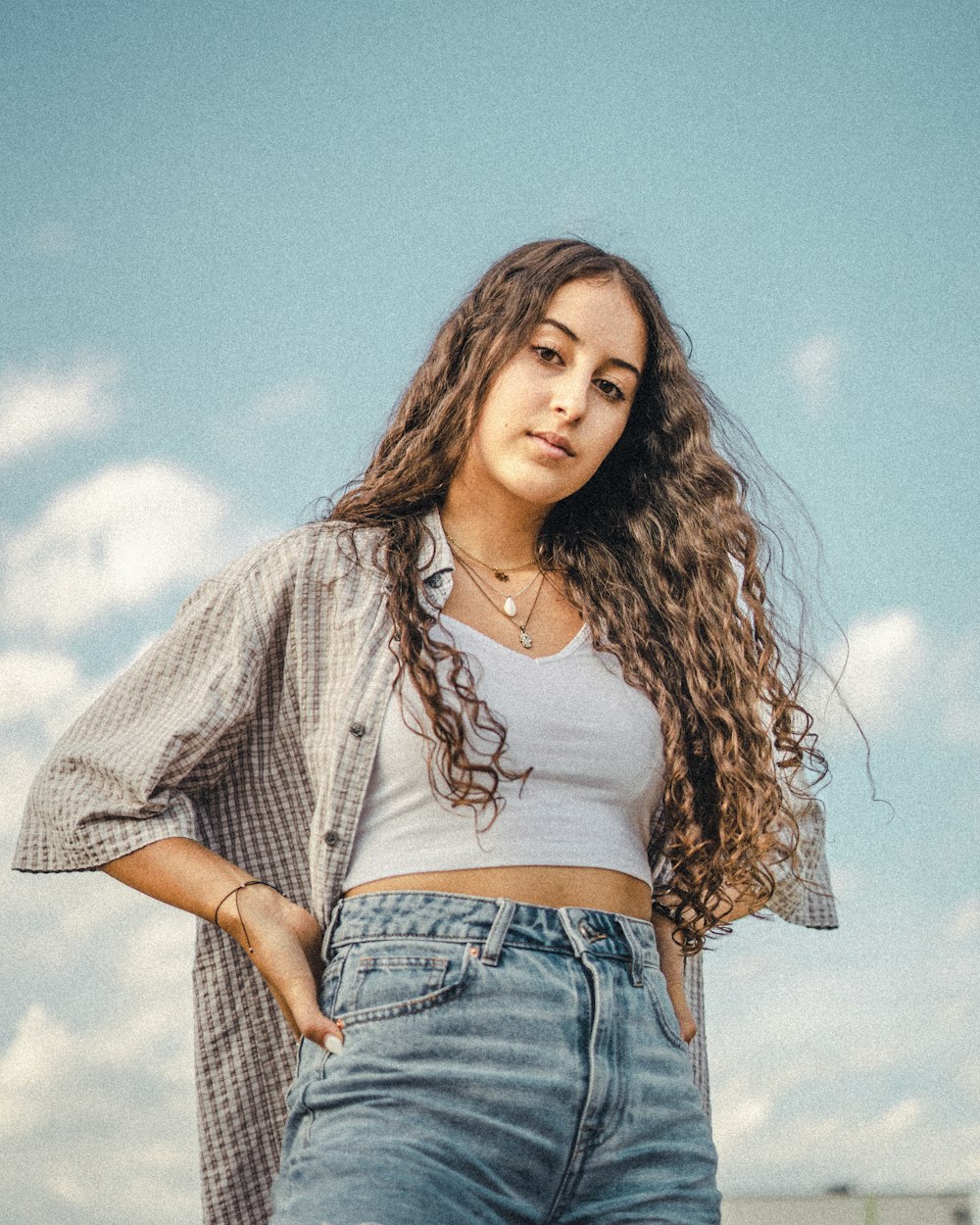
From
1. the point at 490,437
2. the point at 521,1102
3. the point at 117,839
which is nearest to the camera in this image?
the point at 521,1102

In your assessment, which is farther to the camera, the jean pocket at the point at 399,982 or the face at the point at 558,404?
the face at the point at 558,404

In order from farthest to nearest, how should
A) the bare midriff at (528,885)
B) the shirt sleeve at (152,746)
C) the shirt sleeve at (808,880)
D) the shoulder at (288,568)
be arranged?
the shirt sleeve at (808,880), the shoulder at (288,568), the shirt sleeve at (152,746), the bare midriff at (528,885)

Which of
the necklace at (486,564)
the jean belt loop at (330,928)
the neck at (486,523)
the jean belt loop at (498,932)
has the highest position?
the neck at (486,523)

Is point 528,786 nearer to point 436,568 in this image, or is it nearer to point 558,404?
point 436,568

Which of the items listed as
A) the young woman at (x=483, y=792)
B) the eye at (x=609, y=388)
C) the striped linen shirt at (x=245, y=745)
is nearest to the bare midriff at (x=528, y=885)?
the young woman at (x=483, y=792)

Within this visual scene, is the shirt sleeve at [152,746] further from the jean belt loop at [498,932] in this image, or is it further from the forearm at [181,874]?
the jean belt loop at [498,932]

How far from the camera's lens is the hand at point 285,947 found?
2.03m

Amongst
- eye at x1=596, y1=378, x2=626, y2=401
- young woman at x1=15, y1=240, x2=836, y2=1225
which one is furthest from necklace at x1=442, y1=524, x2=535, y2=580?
eye at x1=596, y1=378, x2=626, y2=401

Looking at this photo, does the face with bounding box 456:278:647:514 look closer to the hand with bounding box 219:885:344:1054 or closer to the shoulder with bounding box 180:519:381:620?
the shoulder with bounding box 180:519:381:620

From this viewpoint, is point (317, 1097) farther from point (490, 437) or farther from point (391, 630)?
point (490, 437)

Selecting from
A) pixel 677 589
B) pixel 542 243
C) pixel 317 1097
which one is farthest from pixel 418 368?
pixel 317 1097

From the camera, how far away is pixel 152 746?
7.39 feet

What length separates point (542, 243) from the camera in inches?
107

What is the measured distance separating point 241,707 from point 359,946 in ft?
1.63
